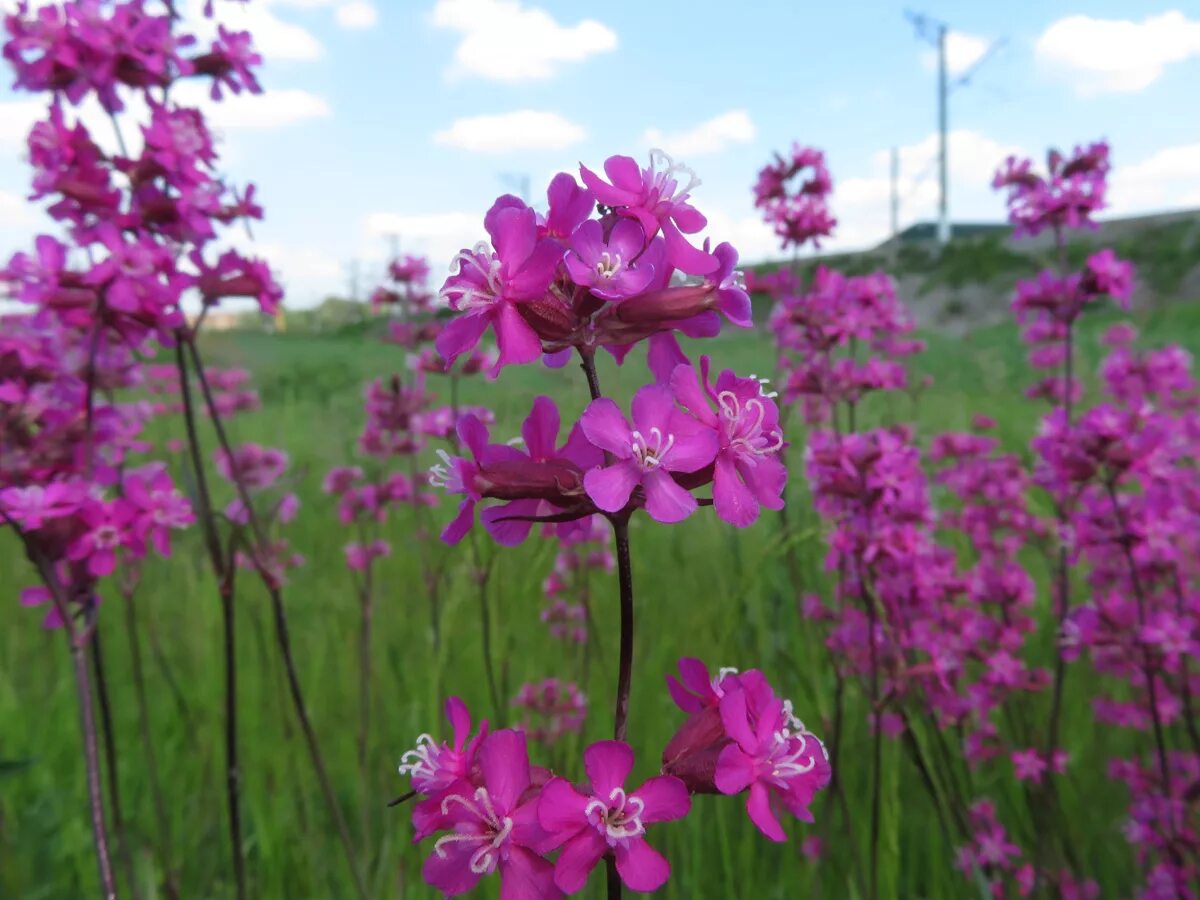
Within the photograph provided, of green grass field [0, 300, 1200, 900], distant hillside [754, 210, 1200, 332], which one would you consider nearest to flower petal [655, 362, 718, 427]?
green grass field [0, 300, 1200, 900]

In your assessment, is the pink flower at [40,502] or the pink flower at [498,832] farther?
the pink flower at [40,502]

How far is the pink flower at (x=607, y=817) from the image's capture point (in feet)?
2.26

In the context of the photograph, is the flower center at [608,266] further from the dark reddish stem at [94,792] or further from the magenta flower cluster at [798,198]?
the magenta flower cluster at [798,198]

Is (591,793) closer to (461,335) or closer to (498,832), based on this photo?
(498,832)

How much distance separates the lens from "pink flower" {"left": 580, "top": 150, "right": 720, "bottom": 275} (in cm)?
82

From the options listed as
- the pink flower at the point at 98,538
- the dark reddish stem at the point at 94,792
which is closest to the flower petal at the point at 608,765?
the dark reddish stem at the point at 94,792

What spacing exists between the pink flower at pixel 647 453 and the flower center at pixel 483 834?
26cm

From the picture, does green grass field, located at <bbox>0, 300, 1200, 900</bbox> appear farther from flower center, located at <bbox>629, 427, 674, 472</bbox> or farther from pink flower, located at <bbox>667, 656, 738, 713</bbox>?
flower center, located at <bbox>629, 427, 674, 472</bbox>

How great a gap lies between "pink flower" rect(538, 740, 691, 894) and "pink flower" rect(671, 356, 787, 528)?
22 centimetres

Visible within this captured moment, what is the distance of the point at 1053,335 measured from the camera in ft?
10.9

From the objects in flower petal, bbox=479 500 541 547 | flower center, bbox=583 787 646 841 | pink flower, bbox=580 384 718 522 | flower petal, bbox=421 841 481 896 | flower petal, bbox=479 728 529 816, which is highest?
pink flower, bbox=580 384 718 522

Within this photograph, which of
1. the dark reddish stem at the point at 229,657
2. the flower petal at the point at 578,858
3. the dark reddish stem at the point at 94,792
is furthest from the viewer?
the dark reddish stem at the point at 229,657

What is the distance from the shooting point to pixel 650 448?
74 centimetres

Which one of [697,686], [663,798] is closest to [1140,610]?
[697,686]
